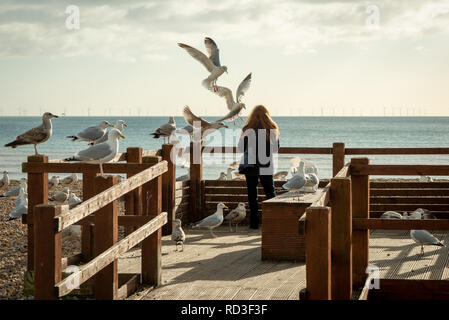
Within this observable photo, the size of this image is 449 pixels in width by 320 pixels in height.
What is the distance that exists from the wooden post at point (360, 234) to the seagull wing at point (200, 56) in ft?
32.6

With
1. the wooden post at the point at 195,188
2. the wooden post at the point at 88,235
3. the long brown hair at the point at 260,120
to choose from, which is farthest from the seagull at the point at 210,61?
the wooden post at the point at 88,235

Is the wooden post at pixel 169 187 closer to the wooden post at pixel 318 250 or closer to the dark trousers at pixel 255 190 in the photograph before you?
the dark trousers at pixel 255 190

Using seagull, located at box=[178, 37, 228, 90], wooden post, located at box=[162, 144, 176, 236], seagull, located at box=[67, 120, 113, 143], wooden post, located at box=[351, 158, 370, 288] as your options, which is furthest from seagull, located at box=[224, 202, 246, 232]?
seagull, located at box=[178, 37, 228, 90]

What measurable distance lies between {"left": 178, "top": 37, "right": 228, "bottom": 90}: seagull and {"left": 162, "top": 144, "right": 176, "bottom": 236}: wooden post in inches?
240

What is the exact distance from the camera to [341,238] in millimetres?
5070

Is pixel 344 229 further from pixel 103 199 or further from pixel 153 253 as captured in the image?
pixel 153 253

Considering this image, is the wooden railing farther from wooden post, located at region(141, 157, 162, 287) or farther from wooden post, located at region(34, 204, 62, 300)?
wooden post, located at region(141, 157, 162, 287)

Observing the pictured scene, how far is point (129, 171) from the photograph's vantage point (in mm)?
6508

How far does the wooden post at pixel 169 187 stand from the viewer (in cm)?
995

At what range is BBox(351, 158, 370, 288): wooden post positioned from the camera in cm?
602

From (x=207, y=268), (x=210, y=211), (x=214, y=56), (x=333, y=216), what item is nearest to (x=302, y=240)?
(x=207, y=268)

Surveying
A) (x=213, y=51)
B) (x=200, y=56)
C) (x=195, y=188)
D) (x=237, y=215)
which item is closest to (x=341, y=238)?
(x=237, y=215)
